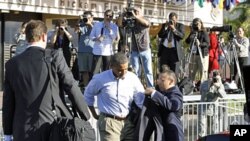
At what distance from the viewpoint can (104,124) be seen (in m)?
8.27

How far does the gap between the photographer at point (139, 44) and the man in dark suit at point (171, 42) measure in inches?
44.5

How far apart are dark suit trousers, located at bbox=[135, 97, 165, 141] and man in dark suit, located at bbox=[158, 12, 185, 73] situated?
597 centimetres

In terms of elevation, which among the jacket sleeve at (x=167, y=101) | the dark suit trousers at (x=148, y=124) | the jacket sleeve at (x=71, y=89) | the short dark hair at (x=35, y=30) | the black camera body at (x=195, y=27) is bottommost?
the dark suit trousers at (x=148, y=124)

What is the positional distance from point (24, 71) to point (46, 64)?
228 millimetres

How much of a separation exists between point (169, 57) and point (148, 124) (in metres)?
6.34

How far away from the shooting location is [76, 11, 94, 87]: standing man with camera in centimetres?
1377

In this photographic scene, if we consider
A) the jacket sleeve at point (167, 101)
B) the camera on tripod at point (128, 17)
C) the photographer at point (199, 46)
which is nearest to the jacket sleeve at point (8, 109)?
the jacket sleeve at point (167, 101)

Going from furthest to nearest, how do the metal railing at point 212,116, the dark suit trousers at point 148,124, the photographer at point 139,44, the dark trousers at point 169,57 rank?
the dark trousers at point 169,57 < the photographer at point 139,44 < the metal railing at point 212,116 < the dark suit trousers at point 148,124

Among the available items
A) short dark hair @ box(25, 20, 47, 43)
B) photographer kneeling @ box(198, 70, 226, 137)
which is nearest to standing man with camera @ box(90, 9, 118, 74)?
photographer kneeling @ box(198, 70, 226, 137)

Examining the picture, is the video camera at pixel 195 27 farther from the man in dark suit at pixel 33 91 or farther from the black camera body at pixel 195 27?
the man in dark suit at pixel 33 91

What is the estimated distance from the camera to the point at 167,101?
7.92 metres

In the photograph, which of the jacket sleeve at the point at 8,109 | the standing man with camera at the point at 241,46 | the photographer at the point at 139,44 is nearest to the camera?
the jacket sleeve at the point at 8,109

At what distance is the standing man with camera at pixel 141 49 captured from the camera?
41.5 ft

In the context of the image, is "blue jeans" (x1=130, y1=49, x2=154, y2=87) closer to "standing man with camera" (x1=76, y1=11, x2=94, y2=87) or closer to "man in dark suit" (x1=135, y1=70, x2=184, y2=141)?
"standing man with camera" (x1=76, y1=11, x2=94, y2=87)
